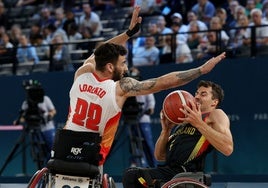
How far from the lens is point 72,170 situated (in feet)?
25.1

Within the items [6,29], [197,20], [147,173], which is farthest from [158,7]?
[147,173]

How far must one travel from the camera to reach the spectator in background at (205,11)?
16062 mm

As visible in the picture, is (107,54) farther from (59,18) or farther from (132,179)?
(59,18)

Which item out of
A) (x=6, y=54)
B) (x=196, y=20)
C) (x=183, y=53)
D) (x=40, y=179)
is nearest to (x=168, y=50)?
(x=183, y=53)

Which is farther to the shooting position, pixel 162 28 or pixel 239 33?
pixel 162 28

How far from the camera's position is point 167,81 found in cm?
781

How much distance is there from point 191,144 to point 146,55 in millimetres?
7651

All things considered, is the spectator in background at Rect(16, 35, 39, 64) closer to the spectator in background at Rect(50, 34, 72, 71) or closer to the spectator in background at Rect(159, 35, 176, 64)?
the spectator in background at Rect(50, 34, 72, 71)

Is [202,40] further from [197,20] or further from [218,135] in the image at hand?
[218,135]

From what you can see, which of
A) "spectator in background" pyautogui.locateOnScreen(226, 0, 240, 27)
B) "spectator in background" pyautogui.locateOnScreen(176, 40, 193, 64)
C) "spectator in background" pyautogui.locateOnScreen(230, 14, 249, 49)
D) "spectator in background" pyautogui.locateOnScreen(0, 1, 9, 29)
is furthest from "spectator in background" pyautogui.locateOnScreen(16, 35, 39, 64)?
"spectator in background" pyautogui.locateOnScreen(230, 14, 249, 49)

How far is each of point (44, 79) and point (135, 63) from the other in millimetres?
1928

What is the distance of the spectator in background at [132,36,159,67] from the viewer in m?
15.7

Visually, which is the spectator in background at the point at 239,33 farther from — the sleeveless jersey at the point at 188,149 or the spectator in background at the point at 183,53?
the sleeveless jersey at the point at 188,149

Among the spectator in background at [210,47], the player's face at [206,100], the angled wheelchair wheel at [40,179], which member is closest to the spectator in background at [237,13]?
the spectator in background at [210,47]
